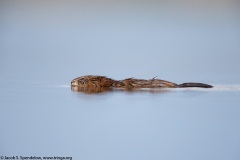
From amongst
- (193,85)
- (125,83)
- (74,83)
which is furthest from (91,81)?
(193,85)

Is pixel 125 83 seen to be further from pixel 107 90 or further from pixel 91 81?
pixel 91 81

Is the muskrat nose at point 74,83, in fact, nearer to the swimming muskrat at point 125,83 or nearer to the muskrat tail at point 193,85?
the swimming muskrat at point 125,83

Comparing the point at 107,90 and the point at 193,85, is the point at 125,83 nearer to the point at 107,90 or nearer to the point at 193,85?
the point at 107,90

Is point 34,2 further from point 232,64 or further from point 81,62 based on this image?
point 232,64

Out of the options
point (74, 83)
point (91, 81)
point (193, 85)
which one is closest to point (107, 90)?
point (91, 81)

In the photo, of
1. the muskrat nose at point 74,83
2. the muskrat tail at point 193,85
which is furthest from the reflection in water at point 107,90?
the muskrat tail at point 193,85

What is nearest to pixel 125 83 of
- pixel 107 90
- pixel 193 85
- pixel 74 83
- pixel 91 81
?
pixel 107 90

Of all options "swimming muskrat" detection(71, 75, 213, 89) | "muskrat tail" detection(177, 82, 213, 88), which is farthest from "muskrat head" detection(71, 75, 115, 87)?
"muskrat tail" detection(177, 82, 213, 88)

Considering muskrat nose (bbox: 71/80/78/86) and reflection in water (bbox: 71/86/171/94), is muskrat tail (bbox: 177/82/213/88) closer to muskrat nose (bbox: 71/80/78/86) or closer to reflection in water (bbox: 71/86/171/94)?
reflection in water (bbox: 71/86/171/94)

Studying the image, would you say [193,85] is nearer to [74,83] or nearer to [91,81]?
[91,81]

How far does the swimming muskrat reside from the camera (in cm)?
489

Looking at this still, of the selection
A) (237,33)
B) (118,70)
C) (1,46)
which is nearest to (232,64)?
(237,33)

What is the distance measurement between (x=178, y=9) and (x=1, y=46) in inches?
77.6

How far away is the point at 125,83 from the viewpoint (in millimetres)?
4922
